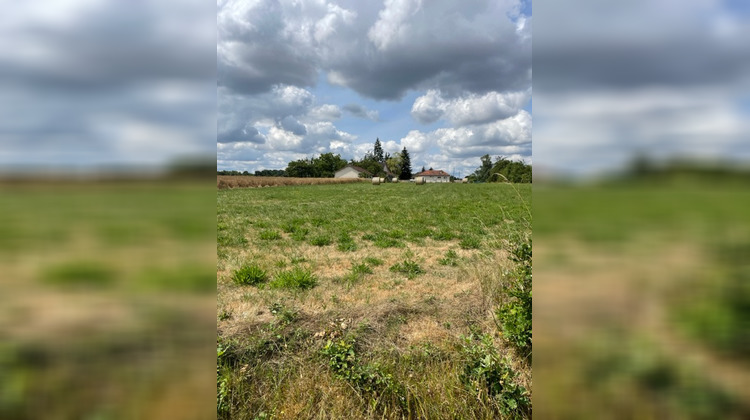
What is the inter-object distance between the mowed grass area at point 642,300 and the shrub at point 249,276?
5489 millimetres

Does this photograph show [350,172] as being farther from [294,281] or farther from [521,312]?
[521,312]

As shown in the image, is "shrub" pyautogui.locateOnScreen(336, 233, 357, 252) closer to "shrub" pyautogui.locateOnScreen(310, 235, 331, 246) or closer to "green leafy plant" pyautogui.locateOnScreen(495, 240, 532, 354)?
"shrub" pyautogui.locateOnScreen(310, 235, 331, 246)

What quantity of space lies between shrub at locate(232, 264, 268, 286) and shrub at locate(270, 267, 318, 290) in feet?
1.09

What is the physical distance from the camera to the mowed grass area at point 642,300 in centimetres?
115

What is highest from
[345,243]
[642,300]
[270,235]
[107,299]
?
[642,300]

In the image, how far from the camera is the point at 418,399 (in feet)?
8.57

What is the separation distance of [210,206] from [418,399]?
2.18 m

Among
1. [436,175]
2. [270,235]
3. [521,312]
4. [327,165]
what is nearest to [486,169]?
[521,312]

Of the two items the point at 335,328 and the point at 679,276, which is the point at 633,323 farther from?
the point at 335,328

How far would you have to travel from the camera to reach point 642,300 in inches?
76.5

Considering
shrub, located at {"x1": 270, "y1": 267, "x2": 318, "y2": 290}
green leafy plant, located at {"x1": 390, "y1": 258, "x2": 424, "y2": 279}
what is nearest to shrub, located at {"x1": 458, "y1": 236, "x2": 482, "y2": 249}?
green leafy plant, located at {"x1": 390, "y1": 258, "x2": 424, "y2": 279}

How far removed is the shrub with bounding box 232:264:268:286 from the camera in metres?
5.93

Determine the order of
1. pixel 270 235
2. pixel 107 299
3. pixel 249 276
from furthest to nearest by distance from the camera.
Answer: pixel 270 235 → pixel 249 276 → pixel 107 299

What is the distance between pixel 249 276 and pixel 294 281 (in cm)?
90
